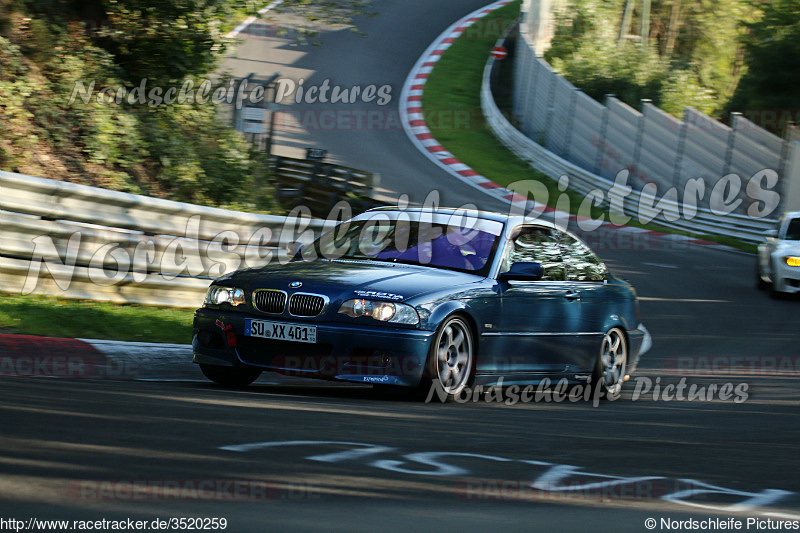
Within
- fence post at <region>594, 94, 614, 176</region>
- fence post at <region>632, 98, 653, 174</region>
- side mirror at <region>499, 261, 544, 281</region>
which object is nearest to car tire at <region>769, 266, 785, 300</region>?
side mirror at <region>499, 261, 544, 281</region>

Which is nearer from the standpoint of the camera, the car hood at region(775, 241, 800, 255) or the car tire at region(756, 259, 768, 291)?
the car hood at region(775, 241, 800, 255)

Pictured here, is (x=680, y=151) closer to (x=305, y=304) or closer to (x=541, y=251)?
(x=541, y=251)

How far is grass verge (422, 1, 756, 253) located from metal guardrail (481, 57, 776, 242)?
0.65ft

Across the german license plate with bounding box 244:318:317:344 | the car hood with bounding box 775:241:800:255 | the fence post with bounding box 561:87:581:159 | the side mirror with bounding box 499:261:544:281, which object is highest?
the fence post with bounding box 561:87:581:159

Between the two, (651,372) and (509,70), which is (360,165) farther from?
(651,372)

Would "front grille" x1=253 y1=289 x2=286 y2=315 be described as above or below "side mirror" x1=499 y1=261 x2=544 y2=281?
below

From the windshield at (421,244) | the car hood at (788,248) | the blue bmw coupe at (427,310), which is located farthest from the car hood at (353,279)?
the car hood at (788,248)

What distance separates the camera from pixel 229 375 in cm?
793

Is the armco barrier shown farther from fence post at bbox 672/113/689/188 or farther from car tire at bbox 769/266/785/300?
fence post at bbox 672/113/689/188

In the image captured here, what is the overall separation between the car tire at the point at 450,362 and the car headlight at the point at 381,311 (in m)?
0.23

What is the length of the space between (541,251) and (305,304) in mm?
2241

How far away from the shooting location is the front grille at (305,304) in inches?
287

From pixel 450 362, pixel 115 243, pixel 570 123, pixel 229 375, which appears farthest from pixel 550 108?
pixel 450 362

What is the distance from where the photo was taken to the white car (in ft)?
53.3
